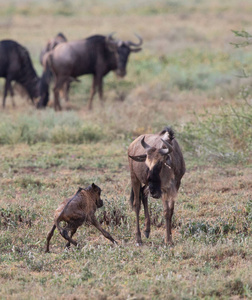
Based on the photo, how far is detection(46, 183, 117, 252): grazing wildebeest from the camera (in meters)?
5.80

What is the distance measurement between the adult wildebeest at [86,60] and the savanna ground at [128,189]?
2.19ft

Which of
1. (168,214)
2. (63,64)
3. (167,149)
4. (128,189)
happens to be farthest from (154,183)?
(63,64)

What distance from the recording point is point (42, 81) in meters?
14.9

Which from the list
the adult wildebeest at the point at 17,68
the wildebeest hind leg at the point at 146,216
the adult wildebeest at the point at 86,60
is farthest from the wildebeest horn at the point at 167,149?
the adult wildebeest at the point at 17,68

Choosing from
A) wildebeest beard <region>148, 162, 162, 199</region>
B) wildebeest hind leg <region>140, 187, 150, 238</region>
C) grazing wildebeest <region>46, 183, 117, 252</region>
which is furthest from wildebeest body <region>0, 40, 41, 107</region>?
wildebeest beard <region>148, 162, 162, 199</region>

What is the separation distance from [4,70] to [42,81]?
1.03m

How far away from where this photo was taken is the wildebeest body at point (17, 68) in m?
14.3

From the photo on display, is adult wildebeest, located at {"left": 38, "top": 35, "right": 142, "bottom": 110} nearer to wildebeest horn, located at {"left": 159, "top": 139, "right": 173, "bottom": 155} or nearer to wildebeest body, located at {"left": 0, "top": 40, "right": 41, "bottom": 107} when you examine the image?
wildebeest body, located at {"left": 0, "top": 40, "right": 41, "bottom": 107}

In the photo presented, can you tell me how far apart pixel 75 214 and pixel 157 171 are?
3.22 ft

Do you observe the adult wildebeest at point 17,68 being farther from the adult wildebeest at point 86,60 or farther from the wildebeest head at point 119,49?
the wildebeest head at point 119,49

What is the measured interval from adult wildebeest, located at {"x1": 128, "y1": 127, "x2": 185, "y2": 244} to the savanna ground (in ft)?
1.20

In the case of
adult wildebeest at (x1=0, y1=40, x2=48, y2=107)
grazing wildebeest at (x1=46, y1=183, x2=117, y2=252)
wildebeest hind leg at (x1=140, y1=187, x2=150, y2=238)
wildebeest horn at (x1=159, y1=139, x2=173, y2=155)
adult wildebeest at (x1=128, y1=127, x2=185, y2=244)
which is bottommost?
adult wildebeest at (x1=0, y1=40, x2=48, y2=107)

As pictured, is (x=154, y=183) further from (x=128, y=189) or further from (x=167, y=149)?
(x=128, y=189)

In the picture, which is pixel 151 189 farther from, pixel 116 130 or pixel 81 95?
pixel 81 95
